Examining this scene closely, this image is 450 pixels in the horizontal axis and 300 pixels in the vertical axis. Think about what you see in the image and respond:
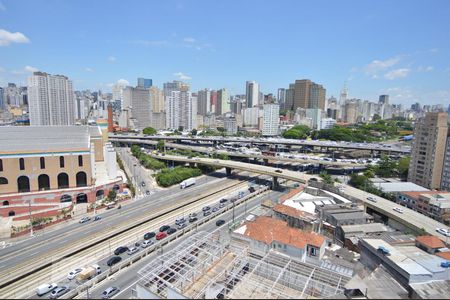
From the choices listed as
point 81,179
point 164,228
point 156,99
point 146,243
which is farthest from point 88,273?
point 156,99

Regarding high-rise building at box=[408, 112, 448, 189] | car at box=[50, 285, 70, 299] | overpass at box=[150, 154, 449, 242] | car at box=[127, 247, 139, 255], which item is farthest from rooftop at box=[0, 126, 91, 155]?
high-rise building at box=[408, 112, 448, 189]

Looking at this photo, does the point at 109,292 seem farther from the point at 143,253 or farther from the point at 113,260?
the point at 143,253

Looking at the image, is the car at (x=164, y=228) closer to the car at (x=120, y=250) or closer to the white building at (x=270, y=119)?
the car at (x=120, y=250)

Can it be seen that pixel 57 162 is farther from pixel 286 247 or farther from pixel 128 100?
pixel 128 100

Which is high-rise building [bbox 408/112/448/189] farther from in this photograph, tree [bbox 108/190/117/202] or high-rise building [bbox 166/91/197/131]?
high-rise building [bbox 166/91/197/131]

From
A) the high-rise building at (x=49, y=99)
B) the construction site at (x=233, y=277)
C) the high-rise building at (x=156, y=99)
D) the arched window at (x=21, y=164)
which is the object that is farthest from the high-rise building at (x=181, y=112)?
the construction site at (x=233, y=277)

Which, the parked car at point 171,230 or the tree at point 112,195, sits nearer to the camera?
the parked car at point 171,230
